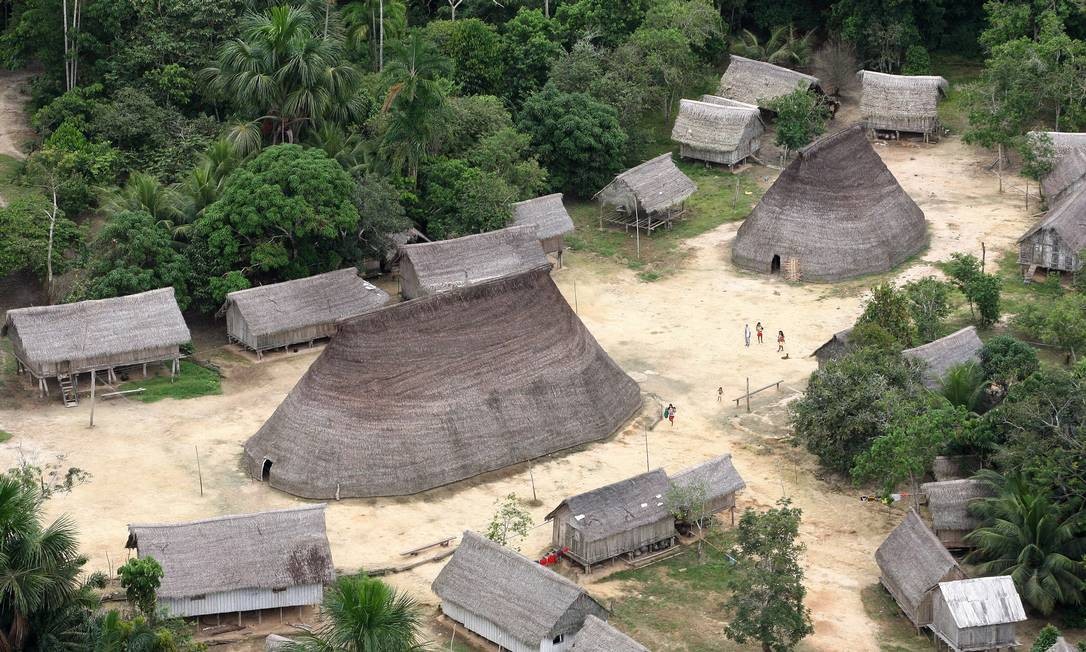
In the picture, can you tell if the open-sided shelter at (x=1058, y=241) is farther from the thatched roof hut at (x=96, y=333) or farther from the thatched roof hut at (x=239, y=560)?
the thatched roof hut at (x=239, y=560)

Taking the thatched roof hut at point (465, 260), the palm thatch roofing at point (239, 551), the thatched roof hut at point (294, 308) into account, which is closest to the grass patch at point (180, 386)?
the thatched roof hut at point (294, 308)

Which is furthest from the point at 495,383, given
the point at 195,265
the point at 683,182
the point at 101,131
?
the point at 101,131

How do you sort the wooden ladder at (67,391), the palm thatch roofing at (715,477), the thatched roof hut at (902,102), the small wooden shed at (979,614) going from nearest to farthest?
the small wooden shed at (979,614)
the palm thatch roofing at (715,477)
the wooden ladder at (67,391)
the thatched roof hut at (902,102)

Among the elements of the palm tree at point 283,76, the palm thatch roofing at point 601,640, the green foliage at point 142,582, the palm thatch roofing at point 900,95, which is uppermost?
the palm tree at point 283,76

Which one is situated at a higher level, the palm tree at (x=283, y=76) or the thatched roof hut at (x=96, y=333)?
the palm tree at (x=283, y=76)

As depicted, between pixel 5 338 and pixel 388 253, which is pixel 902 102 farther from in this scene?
pixel 5 338

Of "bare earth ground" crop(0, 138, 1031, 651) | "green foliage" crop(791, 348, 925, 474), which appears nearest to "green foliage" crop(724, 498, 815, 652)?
"bare earth ground" crop(0, 138, 1031, 651)
